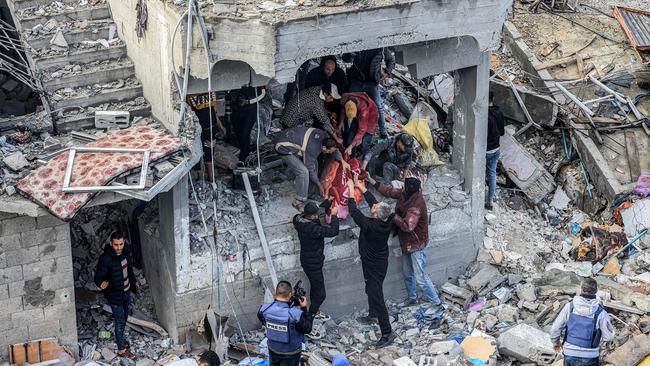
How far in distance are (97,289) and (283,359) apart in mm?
3617

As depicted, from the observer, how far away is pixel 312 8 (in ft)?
38.3

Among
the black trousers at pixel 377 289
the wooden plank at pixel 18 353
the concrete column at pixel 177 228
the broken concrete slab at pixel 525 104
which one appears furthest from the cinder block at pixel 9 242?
the broken concrete slab at pixel 525 104

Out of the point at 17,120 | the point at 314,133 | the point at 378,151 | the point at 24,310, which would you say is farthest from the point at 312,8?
the point at 24,310

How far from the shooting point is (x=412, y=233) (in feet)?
42.7

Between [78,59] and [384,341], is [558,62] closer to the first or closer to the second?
[384,341]

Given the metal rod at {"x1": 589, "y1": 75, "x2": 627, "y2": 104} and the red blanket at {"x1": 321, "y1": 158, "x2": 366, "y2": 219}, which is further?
the metal rod at {"x1": 589, "y1": 75, "x2": 627, "y2": 104}

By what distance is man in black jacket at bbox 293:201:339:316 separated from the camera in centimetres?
1212

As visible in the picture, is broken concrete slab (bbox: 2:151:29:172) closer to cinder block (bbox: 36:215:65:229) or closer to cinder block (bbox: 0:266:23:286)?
cinder block (bbox: 36:215:65:229)

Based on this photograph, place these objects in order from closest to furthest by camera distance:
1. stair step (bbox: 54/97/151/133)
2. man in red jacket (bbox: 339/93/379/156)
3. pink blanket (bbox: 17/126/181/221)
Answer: pink blanket (bbox: 17/126/181/221)
stair step (bbox: 54/97/151/133)
man in red jacket (bbox: 339/93/379/156)

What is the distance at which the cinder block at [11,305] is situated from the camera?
1184 cm

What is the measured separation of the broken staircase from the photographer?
340cm

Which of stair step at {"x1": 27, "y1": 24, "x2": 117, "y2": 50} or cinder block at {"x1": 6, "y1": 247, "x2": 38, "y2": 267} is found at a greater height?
stair step at {"x1": 27, "y1": 24, "x2": 117, "y2": 50}

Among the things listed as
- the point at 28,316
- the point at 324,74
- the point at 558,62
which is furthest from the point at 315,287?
the point at 558,62

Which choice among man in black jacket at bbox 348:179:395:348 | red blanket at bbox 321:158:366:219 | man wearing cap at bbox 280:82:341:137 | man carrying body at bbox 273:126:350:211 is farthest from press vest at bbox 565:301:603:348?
man wearing cap at bbox 280:82:341:137
